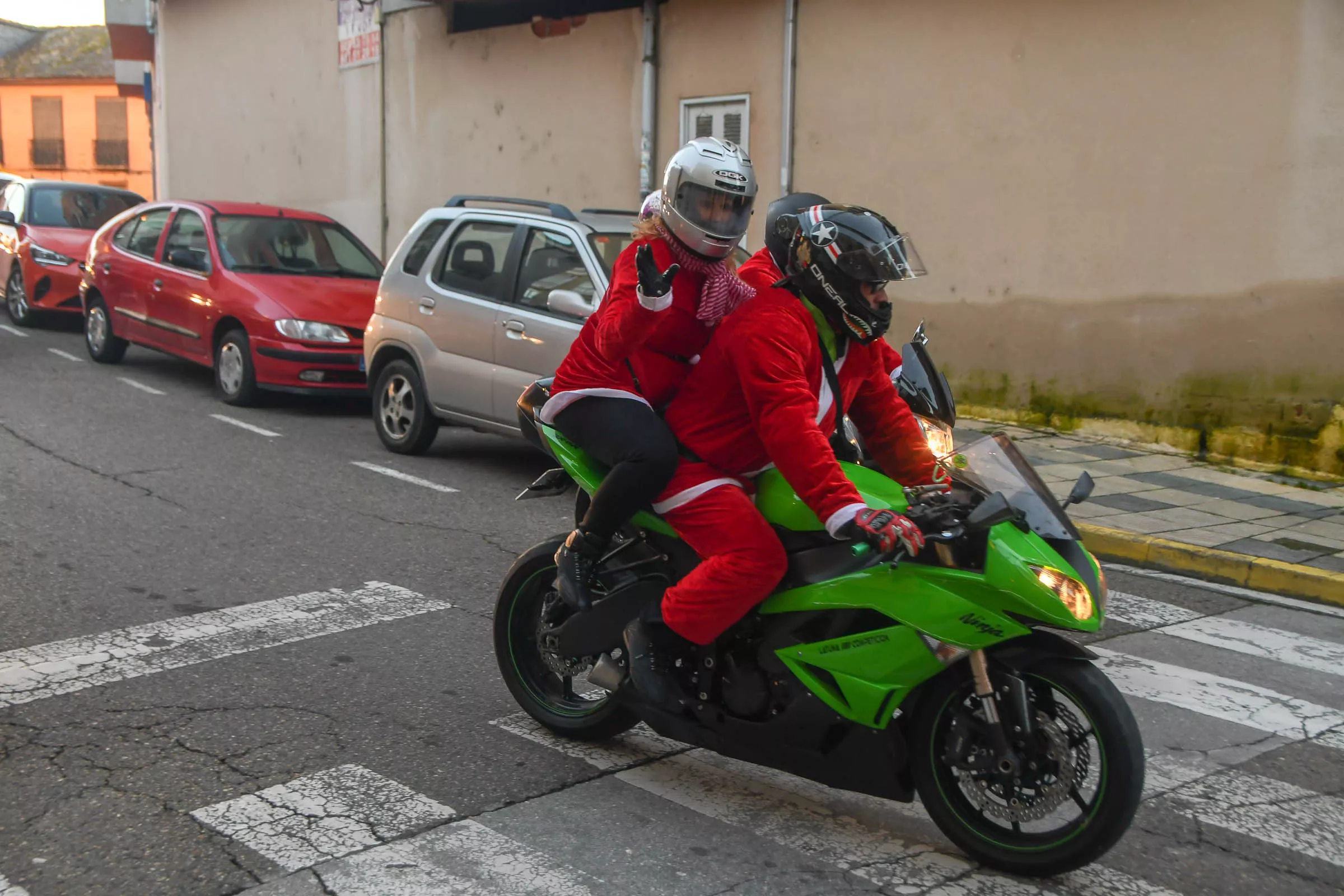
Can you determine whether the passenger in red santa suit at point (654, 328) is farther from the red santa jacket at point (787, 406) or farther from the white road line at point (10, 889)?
the white road line at point (10, 889)

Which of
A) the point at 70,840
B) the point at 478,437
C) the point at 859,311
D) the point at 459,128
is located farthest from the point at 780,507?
the point at 459,128

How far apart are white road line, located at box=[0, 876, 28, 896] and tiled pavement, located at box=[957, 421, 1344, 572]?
20.4 ft

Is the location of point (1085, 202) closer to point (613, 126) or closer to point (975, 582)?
point (613, 126)

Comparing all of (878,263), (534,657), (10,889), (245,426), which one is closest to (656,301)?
(878,263)

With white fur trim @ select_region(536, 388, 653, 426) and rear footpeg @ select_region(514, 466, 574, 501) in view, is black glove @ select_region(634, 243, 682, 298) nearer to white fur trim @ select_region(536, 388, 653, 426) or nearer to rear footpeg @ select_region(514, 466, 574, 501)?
white fur trim @ select_region(536, 388, 653, 426)

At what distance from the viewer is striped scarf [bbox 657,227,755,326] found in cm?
401

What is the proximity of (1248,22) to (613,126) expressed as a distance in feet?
23.7

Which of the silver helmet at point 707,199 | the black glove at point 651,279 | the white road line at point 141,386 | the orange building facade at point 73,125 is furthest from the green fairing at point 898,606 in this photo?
the orange building facade at point 73,125

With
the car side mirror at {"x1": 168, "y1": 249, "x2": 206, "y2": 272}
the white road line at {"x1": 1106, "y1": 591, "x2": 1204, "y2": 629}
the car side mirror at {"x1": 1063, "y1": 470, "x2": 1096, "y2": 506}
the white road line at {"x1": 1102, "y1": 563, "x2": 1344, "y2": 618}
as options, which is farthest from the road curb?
the car side mirror at {"x1": 168, "y1": 249, "x2": 206, "y2": 272}

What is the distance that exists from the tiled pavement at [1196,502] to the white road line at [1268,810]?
3309 millimetres

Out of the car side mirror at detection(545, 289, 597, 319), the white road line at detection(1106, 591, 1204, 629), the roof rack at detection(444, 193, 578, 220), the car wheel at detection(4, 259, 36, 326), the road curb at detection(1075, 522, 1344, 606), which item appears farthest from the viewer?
the car wheel at detection(4, 259, 36, 326)

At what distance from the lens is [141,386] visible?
41.3 ft

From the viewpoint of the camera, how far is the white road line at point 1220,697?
4969 millimetres

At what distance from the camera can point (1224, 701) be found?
5180 millimetres
